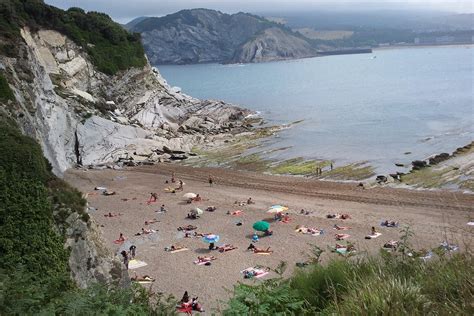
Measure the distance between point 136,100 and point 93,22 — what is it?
12938 mm

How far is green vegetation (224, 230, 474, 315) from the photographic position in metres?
4.78

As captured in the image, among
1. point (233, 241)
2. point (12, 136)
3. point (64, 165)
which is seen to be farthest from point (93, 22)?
point (12, 136)

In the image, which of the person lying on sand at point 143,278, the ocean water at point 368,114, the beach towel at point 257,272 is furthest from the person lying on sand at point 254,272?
the ocean water at point 368,114

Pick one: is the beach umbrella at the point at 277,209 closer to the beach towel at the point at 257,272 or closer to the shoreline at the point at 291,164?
the beach towel at the point at 257,272

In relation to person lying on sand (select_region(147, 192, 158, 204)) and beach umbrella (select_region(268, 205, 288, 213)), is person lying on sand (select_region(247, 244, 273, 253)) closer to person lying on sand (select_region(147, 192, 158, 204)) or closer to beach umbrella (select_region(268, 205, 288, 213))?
beach umbrella (select_region(268, 205, 288, 213))

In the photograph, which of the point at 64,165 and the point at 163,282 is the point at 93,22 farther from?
the point at 163,282

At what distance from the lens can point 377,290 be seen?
5.03 m

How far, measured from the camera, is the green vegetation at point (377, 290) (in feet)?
15.7

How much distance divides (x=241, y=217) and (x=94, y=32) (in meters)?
44.3

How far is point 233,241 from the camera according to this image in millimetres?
25125

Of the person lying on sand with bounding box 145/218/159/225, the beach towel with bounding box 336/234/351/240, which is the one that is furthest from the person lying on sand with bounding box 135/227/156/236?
the beach towel with bounding box 336/234/351/240

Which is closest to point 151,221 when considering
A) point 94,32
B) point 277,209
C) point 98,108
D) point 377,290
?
point 277,209

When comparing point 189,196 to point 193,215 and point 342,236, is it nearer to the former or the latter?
point 193,215

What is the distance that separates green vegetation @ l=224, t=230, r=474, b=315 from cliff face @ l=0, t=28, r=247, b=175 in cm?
2698
